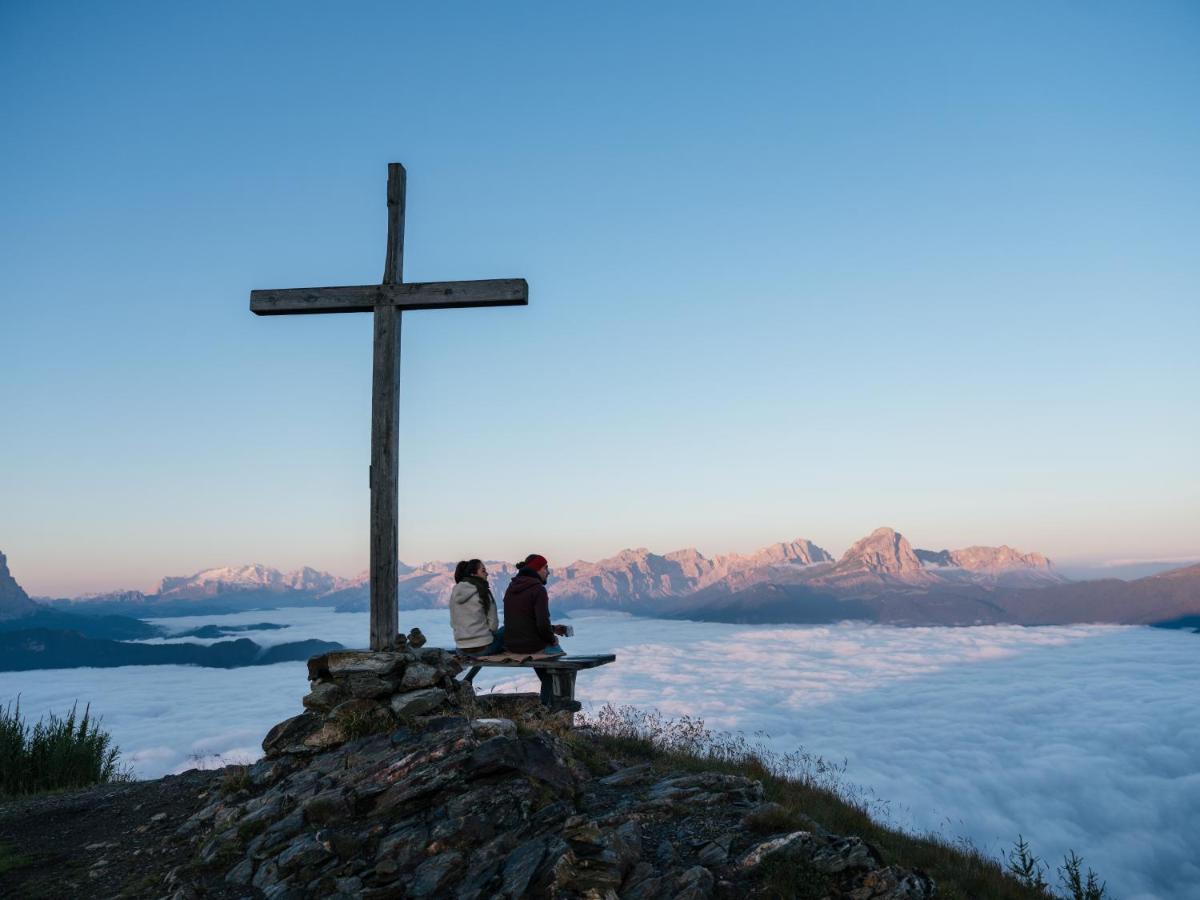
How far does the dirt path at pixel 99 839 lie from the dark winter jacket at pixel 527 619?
5043mm

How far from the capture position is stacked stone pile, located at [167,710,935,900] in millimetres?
7289

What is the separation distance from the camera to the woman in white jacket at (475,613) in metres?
12.7

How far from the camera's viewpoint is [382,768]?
8820 mm

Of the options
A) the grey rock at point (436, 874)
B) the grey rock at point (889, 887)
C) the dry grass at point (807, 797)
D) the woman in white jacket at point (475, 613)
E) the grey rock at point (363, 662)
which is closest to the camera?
the grey rock at point (436, 874)

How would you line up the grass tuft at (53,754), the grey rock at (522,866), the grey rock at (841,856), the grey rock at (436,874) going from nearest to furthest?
the grey rock at (522,866) → the grey rock at (436,874) → the grey rock at (841,856) → the grass tuft at (53,754)

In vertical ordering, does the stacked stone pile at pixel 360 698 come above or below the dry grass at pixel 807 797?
above

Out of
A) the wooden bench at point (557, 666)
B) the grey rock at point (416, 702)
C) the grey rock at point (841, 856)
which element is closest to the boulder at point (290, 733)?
the grey rock at point (416, 702)

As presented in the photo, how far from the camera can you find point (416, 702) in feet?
32.6

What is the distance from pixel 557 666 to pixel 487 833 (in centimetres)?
431

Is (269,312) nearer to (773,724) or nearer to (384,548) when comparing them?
(384,548)

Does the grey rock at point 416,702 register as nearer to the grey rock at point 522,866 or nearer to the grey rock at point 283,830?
the grey rock at point 283,830

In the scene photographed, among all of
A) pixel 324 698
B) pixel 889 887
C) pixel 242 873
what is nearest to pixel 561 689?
pixel 324 698

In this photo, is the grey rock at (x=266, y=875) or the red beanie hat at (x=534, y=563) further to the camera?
the red beanie hat at (x=534, y=563)

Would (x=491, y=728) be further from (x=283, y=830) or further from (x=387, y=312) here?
(x=387, y=312)
